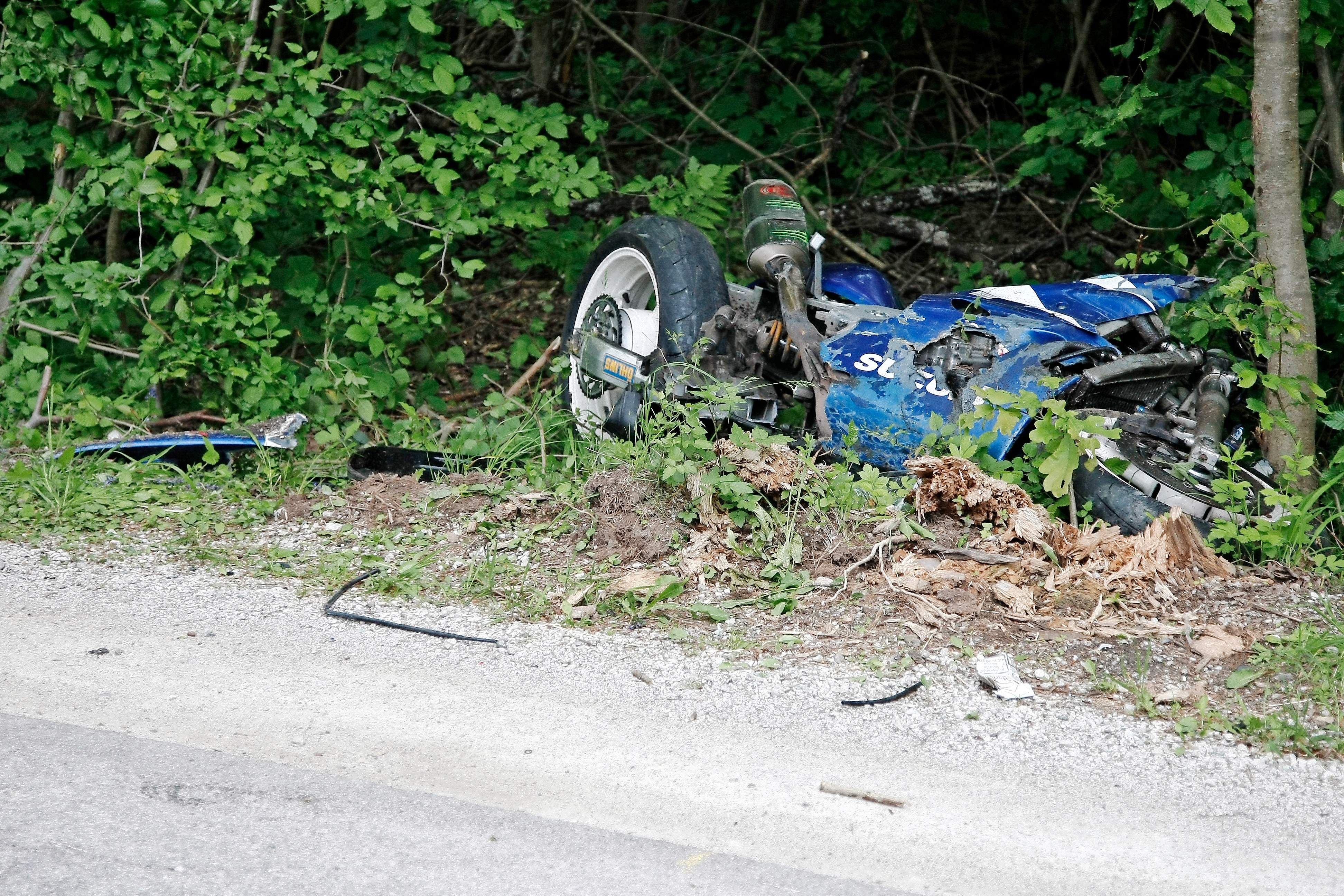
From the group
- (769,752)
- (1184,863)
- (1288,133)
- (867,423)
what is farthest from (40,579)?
(1288,133)

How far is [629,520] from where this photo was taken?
4.39 metres

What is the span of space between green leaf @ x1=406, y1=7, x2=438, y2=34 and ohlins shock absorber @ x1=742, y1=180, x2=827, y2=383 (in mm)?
1671

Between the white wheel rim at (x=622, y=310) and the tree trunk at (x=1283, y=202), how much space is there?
8.41 feet

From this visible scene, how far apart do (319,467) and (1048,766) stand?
3.82 m

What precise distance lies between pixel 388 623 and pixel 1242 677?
256 cm

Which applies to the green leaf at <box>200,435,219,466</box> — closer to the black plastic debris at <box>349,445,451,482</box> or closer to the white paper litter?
the black plastic debris at <box>349,445,451,482</box>

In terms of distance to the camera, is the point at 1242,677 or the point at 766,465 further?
the point at 766,465

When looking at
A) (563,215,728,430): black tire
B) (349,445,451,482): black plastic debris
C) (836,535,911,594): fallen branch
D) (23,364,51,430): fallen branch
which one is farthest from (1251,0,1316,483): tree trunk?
(23,364,51,430): fallen branch

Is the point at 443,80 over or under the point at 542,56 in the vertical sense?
Result: under

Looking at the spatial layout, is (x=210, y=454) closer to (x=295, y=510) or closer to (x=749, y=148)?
(x=295, y=510)

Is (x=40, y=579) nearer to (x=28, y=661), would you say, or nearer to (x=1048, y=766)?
(x=28, y=661)

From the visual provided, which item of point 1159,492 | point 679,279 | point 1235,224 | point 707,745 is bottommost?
point 707,745

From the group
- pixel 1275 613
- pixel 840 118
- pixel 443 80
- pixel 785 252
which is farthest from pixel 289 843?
pixel 840 118

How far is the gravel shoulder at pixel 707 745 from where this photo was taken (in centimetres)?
258
